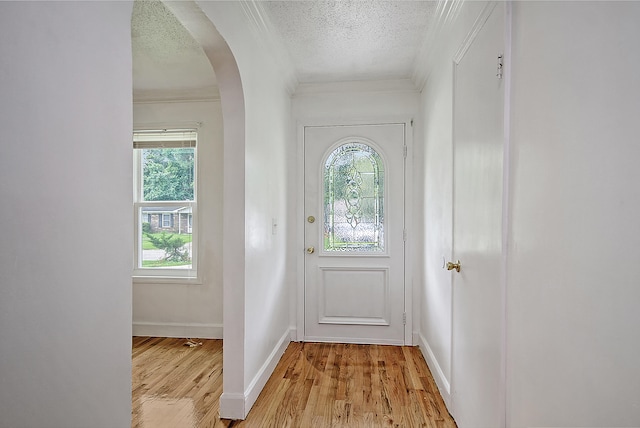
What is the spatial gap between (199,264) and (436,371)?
236 cm

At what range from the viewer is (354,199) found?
3393 mm

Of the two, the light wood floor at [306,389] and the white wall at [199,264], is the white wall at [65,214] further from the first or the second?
the white wall at [199,264]

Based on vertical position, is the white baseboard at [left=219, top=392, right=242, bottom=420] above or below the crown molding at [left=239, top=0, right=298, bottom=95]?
below

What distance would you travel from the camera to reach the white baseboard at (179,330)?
11.7 ft

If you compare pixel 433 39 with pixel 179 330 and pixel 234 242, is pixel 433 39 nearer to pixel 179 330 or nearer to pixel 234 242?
pixel 234 242

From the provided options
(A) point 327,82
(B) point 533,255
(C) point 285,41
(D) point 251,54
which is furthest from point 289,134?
(B) point 533,255

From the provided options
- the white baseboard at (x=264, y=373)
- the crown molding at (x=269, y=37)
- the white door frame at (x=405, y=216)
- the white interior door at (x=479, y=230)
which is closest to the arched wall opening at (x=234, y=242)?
the white baseboard at (x=264, y=373)

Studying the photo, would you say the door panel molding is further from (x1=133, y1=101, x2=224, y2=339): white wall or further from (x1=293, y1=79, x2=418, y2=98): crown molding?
(x1=293, y1=79, x2=418, y2=98): crown molding

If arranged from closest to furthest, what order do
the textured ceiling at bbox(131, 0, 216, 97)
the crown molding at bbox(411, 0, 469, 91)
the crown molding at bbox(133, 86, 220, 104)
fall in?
the crown molding at bbox(411, 0, 469, 91)
the textured ceiling at bbox(131, 0, 216, 97)
the crown molding at bbox(133, 86, 220, 104)

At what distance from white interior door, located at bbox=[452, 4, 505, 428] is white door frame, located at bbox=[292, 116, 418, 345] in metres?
1.25

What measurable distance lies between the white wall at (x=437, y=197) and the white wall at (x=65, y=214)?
1.58 meters

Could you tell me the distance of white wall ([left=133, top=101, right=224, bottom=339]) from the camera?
355cm

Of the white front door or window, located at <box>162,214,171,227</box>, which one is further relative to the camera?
window, located at <box>162,214,171,227</box>

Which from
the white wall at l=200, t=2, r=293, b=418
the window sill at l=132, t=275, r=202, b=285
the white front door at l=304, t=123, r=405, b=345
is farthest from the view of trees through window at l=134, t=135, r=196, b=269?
the white front door at l=304, t=123, r=405, b=345
